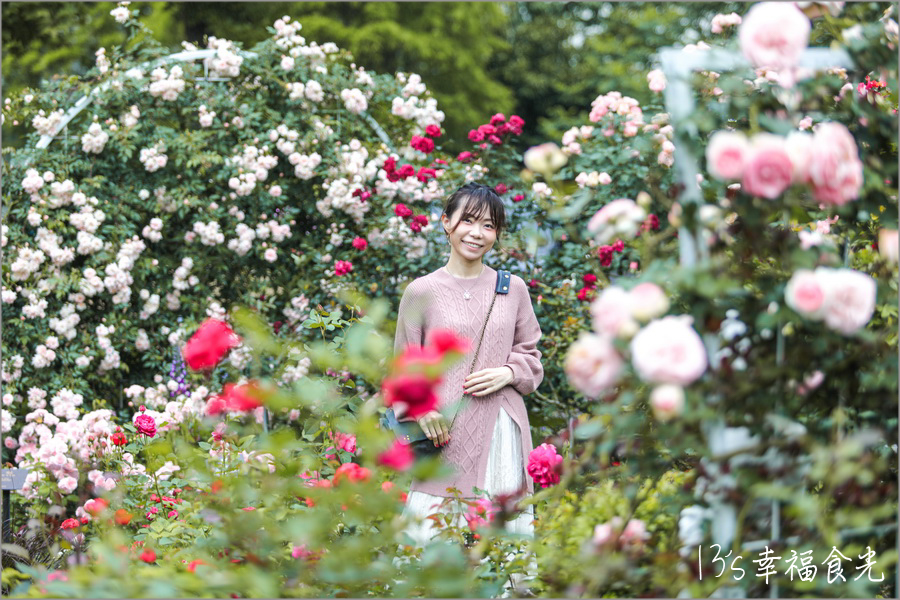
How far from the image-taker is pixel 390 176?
14.9 ft

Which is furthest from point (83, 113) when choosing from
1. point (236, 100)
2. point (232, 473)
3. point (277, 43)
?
point (232, 473)

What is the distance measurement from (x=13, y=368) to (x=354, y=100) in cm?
237

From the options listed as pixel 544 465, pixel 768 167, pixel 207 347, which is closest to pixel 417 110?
pixel 544 465

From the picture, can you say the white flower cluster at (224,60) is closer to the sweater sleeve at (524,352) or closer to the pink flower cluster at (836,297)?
the sweater sleeve at (524,352)

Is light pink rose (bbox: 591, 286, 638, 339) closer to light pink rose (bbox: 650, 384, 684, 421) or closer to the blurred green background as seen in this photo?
light pink rose (bbox: 650, 384, 684, 421)

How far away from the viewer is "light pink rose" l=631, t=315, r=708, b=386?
4.13ft

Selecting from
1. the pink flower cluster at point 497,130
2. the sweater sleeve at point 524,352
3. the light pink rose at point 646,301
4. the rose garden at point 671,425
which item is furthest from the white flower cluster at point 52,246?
the light pink rose at point 646,301

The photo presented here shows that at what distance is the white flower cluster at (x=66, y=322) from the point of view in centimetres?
436

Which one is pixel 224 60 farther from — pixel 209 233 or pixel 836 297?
pixel 836 297

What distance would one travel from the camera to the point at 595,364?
1333 millimetres

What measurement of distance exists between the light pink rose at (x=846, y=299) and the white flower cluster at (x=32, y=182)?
4163 mm

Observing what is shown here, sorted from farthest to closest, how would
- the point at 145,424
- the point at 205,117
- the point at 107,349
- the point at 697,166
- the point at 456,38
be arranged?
1. the point at 456,38
2. the point at 205,117
3. the point at 107,349
4. the point at 145,424
5. the point at 697,166

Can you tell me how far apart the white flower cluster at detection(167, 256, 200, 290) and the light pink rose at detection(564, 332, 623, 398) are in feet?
12.2

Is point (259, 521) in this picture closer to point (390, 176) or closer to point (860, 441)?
point (860, 441)
